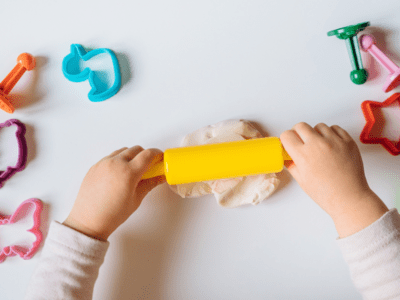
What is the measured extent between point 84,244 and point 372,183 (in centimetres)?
44

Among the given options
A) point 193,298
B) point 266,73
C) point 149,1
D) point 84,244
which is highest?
point 149,1

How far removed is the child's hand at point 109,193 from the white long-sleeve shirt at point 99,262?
0.02m

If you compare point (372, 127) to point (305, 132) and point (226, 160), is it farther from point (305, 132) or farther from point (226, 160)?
point (226, 160)

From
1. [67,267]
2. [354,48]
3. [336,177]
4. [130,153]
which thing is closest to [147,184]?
[130,153]

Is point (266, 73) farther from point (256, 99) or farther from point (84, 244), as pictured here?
point (84, 244)

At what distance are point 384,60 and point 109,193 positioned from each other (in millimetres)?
458

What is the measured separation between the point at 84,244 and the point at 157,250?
12 cm

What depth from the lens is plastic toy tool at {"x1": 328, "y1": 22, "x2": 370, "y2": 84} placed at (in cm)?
52

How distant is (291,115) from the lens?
0.55 metres

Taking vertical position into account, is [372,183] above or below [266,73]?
below

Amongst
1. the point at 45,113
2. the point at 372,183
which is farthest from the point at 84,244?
the point at 372,183

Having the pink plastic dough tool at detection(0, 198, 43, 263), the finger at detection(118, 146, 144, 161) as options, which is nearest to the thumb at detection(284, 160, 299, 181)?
the finger at detection(118, 146, 144, 161)

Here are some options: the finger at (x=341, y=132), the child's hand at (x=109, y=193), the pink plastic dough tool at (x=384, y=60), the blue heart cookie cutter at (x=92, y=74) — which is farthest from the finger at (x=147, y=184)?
the pink plastic dough tool at (x=384, y=60)

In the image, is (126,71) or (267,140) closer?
(267,140)
